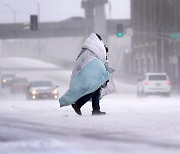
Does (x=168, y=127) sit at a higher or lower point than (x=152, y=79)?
higher

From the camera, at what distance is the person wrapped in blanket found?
13.7 meters

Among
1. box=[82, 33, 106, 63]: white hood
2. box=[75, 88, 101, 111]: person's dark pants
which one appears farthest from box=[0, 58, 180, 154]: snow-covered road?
box=[82, 33, 106, 63]: white hood

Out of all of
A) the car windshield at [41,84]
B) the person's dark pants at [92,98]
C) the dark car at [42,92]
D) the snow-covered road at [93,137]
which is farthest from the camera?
the car windshield at [41,84]

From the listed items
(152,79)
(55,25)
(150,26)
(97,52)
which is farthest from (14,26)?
(97,52)

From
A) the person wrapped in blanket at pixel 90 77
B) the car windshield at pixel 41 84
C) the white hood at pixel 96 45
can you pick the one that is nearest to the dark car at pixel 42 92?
the car windshield at pixel 41 84

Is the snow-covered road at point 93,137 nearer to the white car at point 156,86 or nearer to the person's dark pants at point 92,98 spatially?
the person's dark pants at point 92,98

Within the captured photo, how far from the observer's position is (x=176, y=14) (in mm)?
82875

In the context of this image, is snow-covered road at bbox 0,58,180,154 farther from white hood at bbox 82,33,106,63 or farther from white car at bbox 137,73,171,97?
white car at bbox 137,73,171,97

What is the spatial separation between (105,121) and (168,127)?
2.05 metres

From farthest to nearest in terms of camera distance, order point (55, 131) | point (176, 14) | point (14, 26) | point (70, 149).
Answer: point (14, 26) → point (176, 14) → point (55, 131) → point (70, 149)

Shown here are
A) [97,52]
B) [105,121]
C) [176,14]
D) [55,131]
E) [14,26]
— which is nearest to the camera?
[55,131]

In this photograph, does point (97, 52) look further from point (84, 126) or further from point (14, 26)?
point (14, 26)

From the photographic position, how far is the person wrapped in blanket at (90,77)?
1366 centimetres

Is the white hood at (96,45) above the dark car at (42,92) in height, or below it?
above
